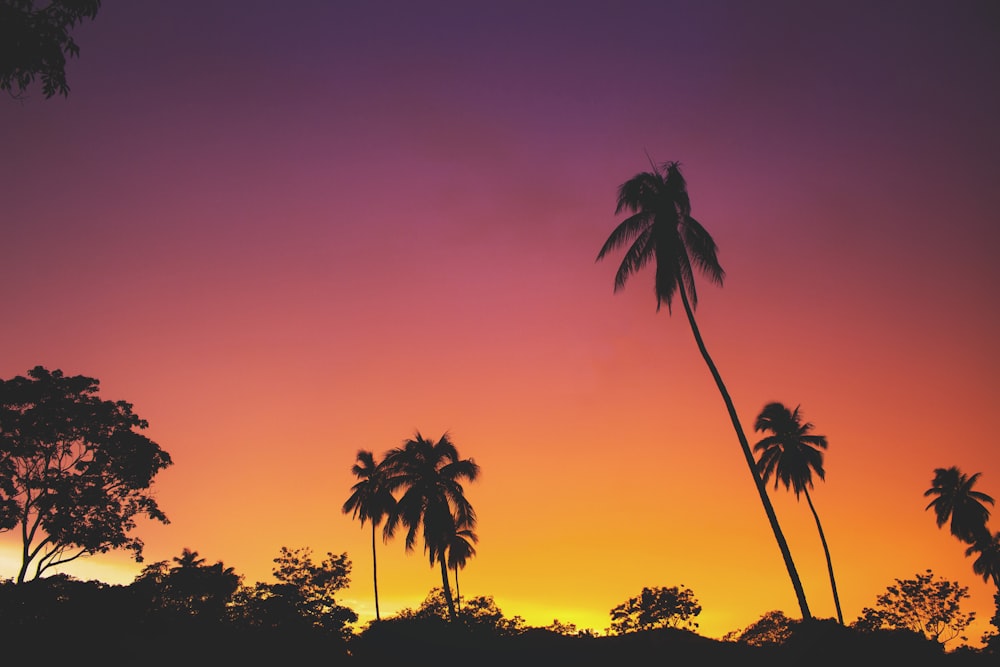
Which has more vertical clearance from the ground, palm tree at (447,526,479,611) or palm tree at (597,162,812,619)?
palm tree at (597,162,812,619)

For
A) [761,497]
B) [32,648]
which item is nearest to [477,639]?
[761,497]

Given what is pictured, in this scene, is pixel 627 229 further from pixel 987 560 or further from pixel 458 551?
pixel 987 560

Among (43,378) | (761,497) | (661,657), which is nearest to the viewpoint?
(661,657)

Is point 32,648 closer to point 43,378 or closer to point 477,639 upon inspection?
point 43,378

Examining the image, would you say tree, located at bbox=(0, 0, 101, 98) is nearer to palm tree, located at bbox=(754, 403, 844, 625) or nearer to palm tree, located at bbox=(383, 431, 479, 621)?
palm tree, located at bbox=(383, 431, 479, 621)

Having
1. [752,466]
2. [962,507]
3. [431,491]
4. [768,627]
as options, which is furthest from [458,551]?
[768,627]

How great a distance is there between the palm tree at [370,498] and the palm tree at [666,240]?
88.2 ft

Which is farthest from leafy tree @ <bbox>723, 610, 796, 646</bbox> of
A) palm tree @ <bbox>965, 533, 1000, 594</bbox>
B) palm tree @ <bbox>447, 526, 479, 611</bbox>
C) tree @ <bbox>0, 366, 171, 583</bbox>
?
tree @ <bbox>0, 366, 171, 583</bbox>

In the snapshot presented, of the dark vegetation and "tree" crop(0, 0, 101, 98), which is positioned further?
the dark vegetation

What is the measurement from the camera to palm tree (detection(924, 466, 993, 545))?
41062 mm

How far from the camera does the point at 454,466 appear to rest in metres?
33.8

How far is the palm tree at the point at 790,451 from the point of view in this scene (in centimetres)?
3656

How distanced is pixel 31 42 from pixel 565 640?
23704mm

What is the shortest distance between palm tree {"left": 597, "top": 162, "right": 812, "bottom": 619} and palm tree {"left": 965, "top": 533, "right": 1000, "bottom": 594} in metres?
39.0
